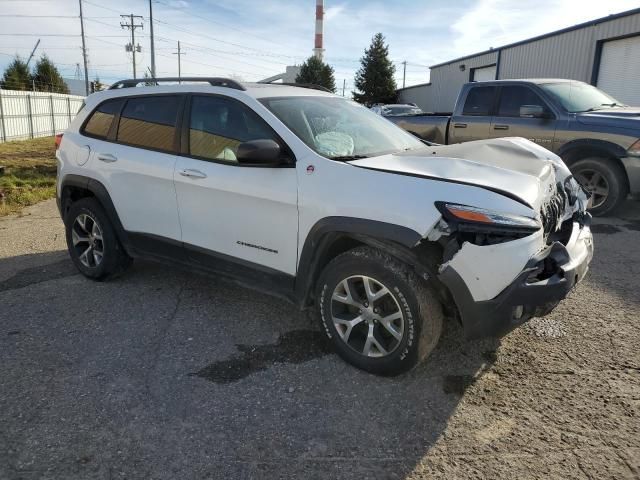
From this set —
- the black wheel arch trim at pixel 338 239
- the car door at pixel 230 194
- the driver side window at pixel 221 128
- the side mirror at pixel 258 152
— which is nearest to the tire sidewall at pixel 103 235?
the car door at pixel 230 194

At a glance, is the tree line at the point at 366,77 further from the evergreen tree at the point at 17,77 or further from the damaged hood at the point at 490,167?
the damaged hood at the point at 490,167

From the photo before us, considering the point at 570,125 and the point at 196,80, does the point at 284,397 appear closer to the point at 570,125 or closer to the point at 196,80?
the point at 196,80

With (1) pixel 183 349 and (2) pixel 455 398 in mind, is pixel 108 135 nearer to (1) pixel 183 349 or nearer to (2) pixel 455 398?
(1) pixel 183 349

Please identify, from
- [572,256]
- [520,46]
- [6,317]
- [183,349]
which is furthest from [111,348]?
[520,46]

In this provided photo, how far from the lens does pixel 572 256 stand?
2879 millimetres

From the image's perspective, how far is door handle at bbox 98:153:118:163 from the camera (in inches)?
168

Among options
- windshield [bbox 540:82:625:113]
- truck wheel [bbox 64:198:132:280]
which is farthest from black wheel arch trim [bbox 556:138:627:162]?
truck wheel [bbox 64:198:132:280]

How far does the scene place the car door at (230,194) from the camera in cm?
326

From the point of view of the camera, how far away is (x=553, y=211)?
3.06 meters

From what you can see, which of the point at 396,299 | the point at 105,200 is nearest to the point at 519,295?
the point at 396,299

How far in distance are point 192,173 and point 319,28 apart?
2183 inches

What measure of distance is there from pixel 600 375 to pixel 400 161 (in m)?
1.78

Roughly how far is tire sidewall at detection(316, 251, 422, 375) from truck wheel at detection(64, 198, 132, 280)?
2.31 metres

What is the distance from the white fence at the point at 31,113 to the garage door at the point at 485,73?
69.1 feet
